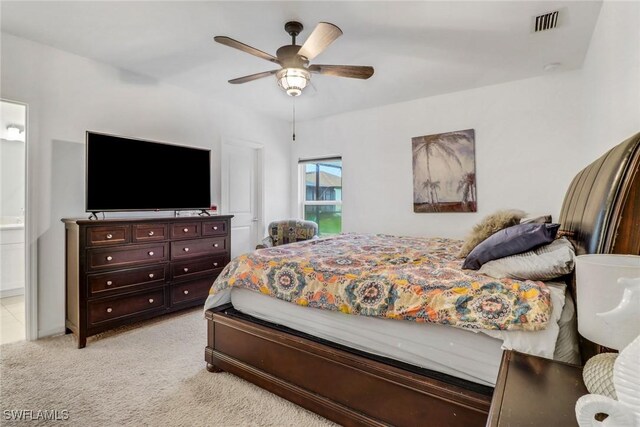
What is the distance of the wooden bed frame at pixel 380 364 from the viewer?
115 cm

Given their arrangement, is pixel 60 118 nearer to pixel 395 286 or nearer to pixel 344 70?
pixel 344 70

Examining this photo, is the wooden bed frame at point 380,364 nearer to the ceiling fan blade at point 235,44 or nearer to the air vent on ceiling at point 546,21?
the air vent on ceiling at point 546,21

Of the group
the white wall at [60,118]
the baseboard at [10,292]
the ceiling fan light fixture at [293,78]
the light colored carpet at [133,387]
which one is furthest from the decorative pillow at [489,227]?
the baseboard at [10,292]

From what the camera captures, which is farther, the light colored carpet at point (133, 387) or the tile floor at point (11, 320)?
the tile floor at point (11, 320)

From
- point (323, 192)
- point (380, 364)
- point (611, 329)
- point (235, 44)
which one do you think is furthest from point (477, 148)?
point (611, 329)

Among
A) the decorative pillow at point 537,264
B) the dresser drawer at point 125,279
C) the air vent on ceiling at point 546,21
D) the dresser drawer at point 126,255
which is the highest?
the air vent on ceiling at point 546,21

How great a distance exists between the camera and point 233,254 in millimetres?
4535

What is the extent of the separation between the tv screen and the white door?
622 millimetres

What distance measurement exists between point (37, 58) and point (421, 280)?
3607 millimetres

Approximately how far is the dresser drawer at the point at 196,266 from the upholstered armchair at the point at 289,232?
0.91 metres

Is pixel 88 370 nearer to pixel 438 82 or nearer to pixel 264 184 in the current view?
pixel 264 184

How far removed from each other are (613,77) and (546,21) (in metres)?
0.73

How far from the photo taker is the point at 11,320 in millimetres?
3168

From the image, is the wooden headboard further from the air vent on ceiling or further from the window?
the window
